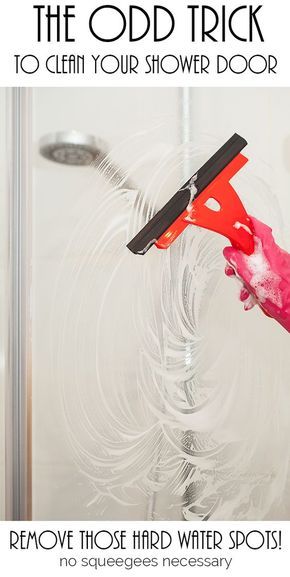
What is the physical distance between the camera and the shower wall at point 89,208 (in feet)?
3.61

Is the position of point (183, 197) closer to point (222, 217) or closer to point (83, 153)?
point (222, 217)

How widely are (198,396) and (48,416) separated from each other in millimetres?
269

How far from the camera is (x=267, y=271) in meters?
0.99

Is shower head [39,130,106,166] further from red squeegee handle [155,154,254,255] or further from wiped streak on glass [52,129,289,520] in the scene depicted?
red squeegee handle [155,154,254,255]

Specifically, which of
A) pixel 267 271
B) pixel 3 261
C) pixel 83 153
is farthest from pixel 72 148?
pixel 267 271

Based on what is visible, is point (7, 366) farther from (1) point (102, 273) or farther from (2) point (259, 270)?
(2) point (259, 270)

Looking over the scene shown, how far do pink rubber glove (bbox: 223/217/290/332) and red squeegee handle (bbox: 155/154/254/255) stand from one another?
1 centimetres

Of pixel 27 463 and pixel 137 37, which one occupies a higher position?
pixel 137 37

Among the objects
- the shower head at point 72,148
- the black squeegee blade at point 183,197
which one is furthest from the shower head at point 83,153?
the black squeegee blade at point 183,197

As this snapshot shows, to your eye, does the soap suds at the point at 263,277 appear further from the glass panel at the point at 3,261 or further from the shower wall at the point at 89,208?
the glass panel at the point at 3,261

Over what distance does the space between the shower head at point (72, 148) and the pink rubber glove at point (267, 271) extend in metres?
0.30

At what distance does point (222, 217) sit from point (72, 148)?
1.04 ft
